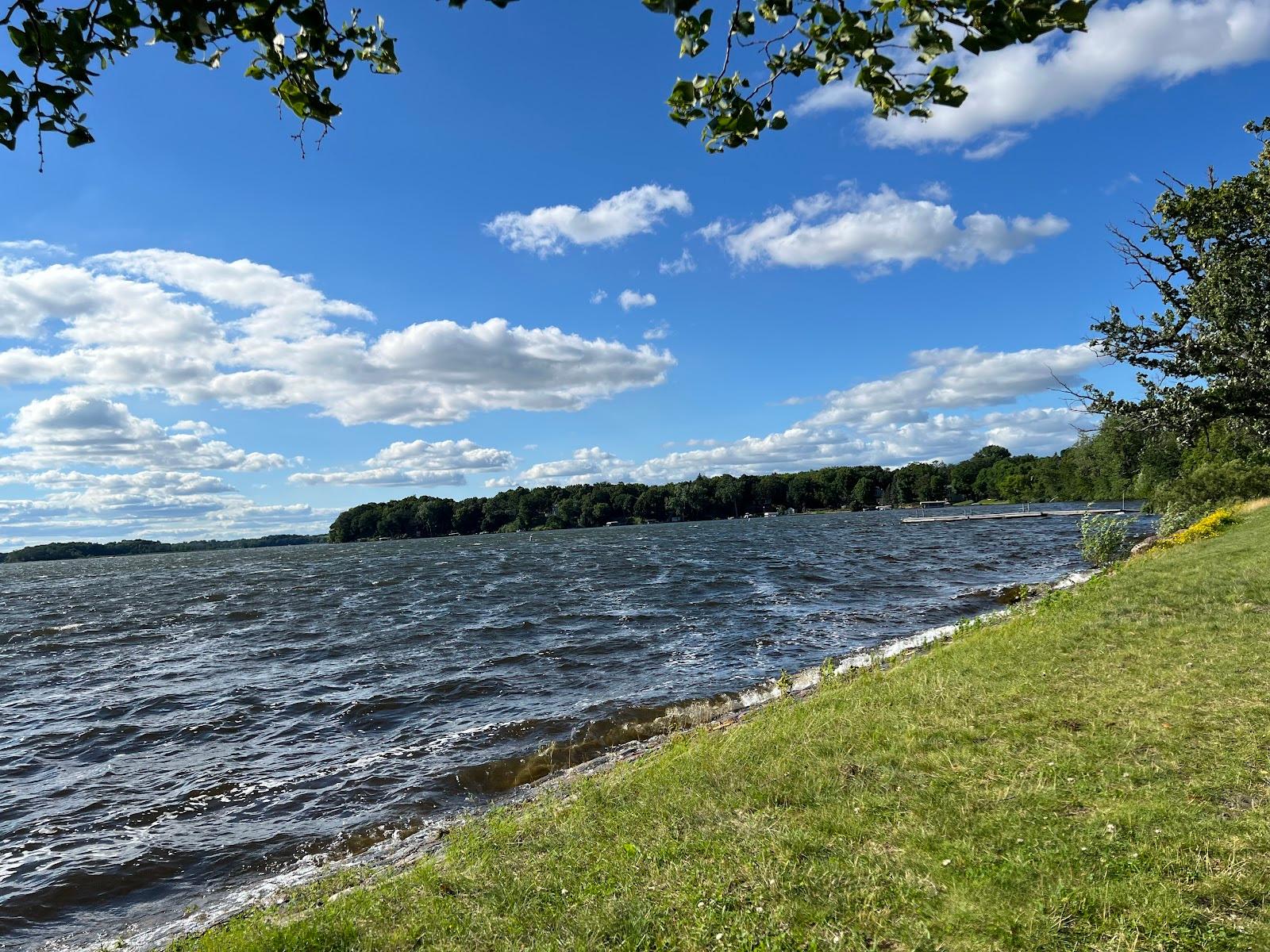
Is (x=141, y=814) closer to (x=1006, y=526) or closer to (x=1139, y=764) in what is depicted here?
(x=1139, y=764)

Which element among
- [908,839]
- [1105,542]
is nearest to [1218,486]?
[1105,542]

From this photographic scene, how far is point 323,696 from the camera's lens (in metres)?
18.3

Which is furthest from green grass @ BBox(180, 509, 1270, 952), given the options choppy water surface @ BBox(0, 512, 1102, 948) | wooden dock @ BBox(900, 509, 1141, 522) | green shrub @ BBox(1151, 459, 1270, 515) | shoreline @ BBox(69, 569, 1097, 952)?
wooden dock @ BBox(900, 509, 1141, 522)

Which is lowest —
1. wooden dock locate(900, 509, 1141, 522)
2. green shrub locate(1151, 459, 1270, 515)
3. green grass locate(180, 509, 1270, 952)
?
wooden dock locate(900, 509, 1141, 522)

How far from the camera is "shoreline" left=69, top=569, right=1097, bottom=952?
8109 mm

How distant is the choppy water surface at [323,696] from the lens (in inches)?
404

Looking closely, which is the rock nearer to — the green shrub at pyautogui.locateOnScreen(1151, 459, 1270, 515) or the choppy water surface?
the green shrub at pyautogui.locateOnScreen(1151, 459, 1270, 515)

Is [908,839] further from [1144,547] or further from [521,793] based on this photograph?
[1144,547]

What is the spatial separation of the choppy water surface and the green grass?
3.67m

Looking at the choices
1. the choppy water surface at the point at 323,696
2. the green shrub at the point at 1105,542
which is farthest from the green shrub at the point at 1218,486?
the choppy water surface at the point at 323,696

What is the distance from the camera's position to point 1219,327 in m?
13.2

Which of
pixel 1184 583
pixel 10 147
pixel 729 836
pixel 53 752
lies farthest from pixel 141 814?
pixel 1184 583

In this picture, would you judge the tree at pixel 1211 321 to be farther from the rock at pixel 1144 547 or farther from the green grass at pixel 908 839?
the rock at pixel 1144 547

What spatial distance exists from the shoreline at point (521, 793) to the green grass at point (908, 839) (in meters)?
0.86
